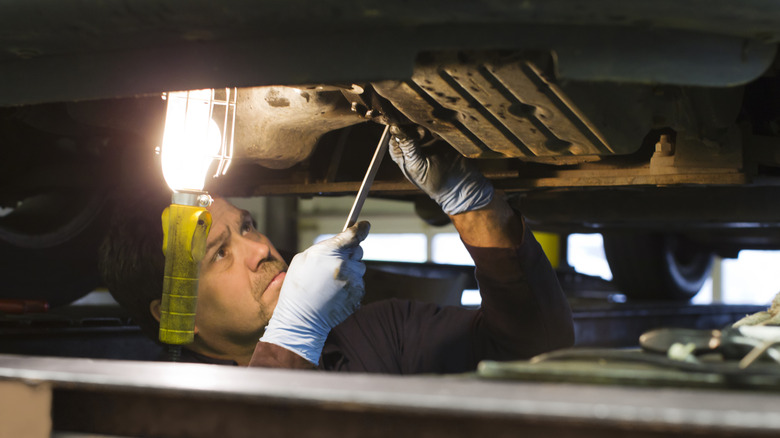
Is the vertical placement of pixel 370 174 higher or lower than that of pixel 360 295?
higher

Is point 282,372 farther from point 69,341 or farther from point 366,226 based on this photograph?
point 69,341

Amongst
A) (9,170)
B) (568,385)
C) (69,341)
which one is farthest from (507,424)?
(9,170)

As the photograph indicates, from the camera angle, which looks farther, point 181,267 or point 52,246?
point 52,246

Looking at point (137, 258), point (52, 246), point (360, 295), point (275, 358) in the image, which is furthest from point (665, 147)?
point (52, 246)

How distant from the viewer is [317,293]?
153 cm

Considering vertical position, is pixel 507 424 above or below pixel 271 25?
below

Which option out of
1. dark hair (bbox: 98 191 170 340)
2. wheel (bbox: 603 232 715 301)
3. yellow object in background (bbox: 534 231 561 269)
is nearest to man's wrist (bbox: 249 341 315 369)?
dark hair (bbox: 98 191 170 340)

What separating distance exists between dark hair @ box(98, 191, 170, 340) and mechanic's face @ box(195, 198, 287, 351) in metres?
0.17

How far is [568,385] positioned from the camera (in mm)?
786

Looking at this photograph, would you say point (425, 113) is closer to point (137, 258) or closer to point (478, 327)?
point (478, 327)

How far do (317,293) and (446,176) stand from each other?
392mm

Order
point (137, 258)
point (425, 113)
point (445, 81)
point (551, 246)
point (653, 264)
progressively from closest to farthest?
1. point (445, 81)
2. point (425, 113)
3. point (137, 258)
4. point (653, 264)
5. point (551, 246)

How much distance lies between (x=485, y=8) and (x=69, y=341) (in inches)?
79.3

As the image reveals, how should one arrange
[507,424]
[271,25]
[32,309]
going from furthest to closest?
[32,309]
[271,25]
[507,424]
